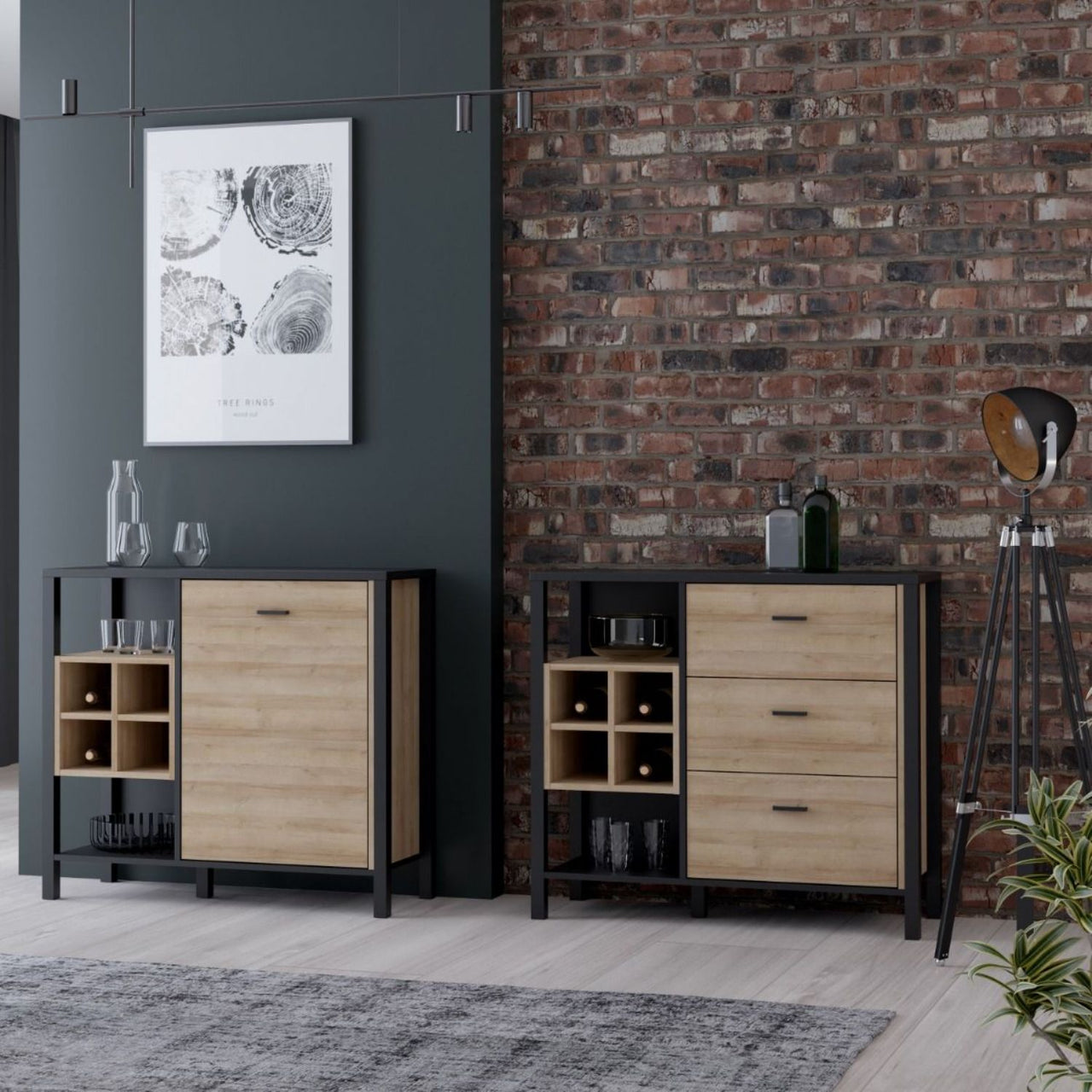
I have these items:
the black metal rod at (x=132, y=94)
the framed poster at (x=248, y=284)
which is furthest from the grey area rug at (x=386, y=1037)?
the black metal rod at (x=132, y=94)

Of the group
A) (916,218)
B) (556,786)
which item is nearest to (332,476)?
(556,786)

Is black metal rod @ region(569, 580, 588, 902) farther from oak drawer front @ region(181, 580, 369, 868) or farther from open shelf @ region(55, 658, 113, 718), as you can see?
open shelf @ region(55, 658, 113, 718)

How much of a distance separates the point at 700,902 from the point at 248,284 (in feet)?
7.10

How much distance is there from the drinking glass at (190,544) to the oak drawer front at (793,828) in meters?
1.52

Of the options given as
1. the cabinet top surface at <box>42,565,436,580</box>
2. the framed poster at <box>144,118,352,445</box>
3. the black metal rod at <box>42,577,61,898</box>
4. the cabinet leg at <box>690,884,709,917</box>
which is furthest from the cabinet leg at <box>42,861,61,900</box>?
the cabinet leg at <box>690,884,709,917</box>

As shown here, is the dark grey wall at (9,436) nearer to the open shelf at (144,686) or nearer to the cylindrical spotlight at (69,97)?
the open shelf at (144,686)

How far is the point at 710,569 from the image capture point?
14.5ft

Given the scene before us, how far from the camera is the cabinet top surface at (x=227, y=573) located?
4441 mm

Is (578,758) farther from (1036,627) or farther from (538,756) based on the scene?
(1036,627)

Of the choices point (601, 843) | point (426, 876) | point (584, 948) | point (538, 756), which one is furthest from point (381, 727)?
point (584, 948)

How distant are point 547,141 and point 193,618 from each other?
1670 millimetres

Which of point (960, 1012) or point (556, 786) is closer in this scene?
point (960, 1012)

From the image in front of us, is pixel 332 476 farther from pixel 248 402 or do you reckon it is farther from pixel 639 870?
pixel 639 870

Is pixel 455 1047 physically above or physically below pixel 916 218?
below
